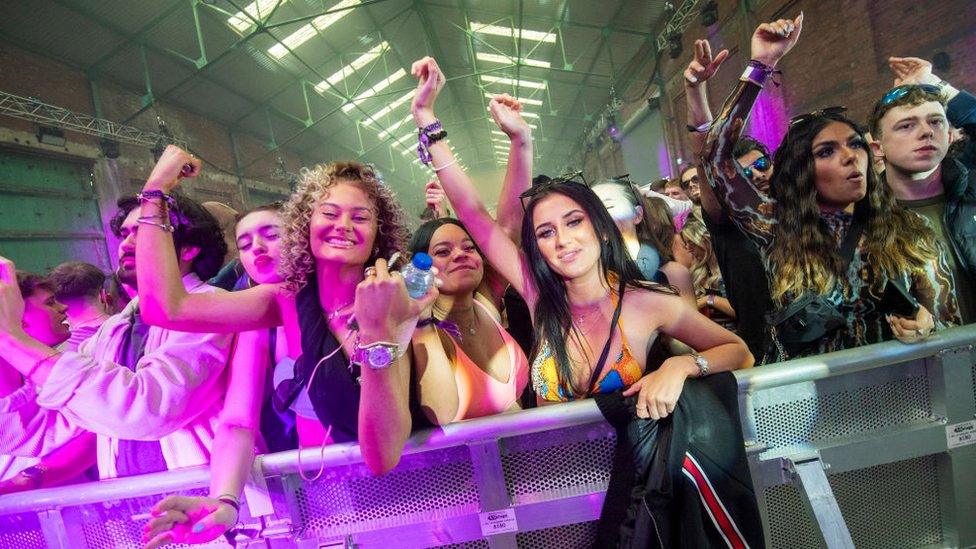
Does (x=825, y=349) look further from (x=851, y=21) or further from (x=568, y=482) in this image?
(x=851, y=21)

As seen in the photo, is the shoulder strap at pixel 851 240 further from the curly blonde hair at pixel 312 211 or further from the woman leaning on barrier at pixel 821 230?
the curly blonde hair at pixel 312 211

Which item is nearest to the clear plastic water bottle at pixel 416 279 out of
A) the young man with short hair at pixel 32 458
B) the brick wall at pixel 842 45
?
the young man with short hair at pixel 32 458

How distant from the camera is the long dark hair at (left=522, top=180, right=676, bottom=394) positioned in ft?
5.30

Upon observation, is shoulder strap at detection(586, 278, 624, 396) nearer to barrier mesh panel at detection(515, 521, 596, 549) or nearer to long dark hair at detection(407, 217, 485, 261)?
barrier mesh panel at detection(515, 521, 596, 549)

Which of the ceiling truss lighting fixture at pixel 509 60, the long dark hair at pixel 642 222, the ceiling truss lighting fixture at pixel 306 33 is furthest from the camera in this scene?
the ceiling truss lighting fixture at pixel 509 60

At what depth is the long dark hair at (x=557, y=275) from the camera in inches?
63.6

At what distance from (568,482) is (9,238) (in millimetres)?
11319

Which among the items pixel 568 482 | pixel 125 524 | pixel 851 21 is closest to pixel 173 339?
pixel 125 524

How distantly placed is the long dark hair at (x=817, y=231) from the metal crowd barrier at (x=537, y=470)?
469 millimetres

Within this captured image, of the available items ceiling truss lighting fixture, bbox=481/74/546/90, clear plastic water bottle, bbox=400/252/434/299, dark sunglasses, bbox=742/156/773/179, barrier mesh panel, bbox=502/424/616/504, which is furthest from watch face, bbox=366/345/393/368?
ceiling truss lighting fixture, bbox=481/74/546/90

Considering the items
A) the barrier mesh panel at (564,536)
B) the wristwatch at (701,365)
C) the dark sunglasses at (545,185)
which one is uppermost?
the dark sunglasses at (545,185)

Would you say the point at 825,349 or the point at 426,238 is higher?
the point at 426,238

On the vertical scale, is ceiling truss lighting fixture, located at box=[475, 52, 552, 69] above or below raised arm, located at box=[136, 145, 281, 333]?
above

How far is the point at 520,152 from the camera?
72.4 inches
